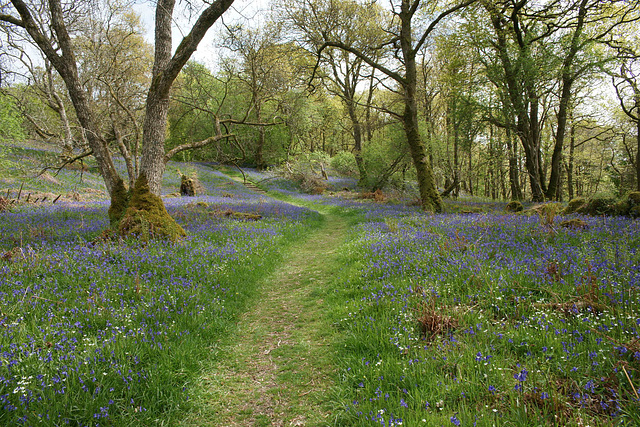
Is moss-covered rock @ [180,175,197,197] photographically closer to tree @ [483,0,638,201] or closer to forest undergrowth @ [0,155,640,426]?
forest undergrowth @ [0,155,640,426]

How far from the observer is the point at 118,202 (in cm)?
940

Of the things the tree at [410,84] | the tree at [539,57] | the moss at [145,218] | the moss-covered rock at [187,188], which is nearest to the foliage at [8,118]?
the moss-covered rock at [187,188]

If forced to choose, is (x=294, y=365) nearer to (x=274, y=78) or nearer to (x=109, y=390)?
(x=109, y=390)

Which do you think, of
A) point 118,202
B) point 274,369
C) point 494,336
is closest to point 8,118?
point 118,202

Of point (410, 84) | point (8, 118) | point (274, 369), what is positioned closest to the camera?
point (274, 369)

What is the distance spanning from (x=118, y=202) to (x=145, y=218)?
6.11 ft

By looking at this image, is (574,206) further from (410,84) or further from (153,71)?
(153,71)

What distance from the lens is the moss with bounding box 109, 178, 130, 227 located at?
9328mm

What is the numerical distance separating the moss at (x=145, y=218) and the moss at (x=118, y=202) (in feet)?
2.81

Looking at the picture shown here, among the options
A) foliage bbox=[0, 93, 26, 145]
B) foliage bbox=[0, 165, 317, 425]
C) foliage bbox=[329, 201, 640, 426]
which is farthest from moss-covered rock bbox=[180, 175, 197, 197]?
foliage bbox=[329, 201, 640, 426]

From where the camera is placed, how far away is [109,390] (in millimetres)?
2943

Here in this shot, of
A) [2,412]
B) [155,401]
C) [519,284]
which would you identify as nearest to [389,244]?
[519,284]

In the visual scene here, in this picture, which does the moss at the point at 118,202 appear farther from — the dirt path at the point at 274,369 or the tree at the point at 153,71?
the dirt path at the point at 274,369

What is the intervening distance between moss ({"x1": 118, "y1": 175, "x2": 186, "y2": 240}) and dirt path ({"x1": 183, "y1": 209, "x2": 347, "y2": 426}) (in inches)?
151
